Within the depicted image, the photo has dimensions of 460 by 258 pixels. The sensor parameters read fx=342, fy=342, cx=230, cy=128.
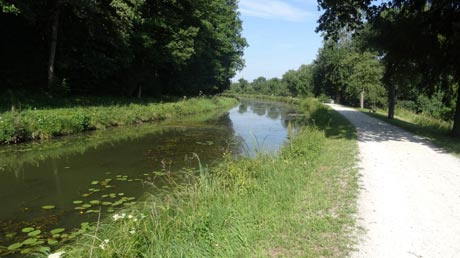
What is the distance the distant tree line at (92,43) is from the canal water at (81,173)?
298 inches

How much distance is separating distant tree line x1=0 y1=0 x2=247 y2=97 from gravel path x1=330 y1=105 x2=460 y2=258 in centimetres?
1708

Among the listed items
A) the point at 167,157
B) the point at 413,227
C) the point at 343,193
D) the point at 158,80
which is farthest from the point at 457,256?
the point at 158,80

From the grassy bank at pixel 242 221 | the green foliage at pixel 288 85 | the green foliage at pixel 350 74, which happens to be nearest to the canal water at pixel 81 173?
the grassy bank at pixel 242 221

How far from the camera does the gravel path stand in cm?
470

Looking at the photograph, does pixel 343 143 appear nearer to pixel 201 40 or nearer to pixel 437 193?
pixel 437 193

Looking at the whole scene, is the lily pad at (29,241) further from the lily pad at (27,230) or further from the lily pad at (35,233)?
the lily pad at (27,230)

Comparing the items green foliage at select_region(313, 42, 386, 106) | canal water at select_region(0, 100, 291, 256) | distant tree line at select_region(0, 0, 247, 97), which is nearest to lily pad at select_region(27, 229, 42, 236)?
canal water at select_region(0, 100, 291, 256)

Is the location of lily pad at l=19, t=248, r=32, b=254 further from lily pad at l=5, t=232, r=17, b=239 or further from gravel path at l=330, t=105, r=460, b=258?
gravel path at l=330, t=105, r=460, b=258

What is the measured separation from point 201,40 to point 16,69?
19088 millimetres

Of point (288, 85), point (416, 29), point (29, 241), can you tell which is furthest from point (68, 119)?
point (288, 85)

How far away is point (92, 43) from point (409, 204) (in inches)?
957

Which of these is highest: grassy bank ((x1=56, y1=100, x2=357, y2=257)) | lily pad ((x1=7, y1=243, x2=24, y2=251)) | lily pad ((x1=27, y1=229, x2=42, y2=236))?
grassy bank ((x1=56, y1=100, x2=357, y2=257))

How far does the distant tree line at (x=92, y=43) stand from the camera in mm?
21547

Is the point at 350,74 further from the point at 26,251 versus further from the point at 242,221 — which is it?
the point at 26,251
